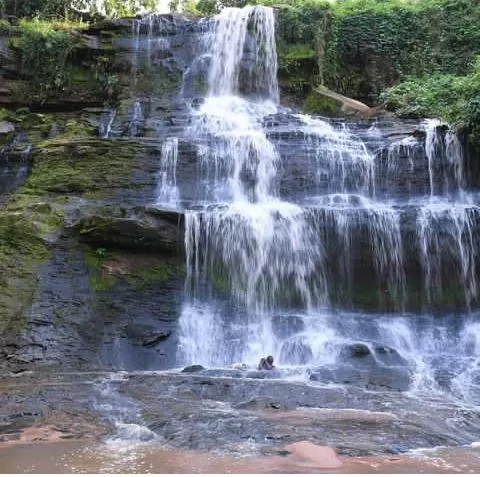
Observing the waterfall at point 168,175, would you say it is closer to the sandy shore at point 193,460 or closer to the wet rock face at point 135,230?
the wet rock face at point 135,230

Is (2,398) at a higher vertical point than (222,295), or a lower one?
lower

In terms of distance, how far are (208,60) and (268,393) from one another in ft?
45.1

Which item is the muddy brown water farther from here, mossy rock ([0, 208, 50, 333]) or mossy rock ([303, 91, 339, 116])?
mossy rock ([303, 91, 339, 116])

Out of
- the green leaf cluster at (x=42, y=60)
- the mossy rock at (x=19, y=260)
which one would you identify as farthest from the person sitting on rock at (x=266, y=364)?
the green leaf cluster at (x=42, y=60)

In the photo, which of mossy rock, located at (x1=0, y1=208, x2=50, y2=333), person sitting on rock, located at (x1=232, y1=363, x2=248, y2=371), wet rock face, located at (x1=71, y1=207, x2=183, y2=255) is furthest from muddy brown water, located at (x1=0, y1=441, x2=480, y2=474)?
wet rock face, located at (x1=71, y1=207, x2=183, y2=255)

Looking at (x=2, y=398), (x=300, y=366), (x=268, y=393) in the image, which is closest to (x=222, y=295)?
(x=300, y=366)

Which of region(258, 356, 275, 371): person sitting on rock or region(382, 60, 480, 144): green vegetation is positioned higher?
region(382, 60, 480, 144): green vegetation

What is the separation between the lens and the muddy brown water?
4.46m

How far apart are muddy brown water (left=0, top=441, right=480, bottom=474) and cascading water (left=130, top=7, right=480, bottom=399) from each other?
3635 millimetres

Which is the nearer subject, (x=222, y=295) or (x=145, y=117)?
(x=222, y=295)

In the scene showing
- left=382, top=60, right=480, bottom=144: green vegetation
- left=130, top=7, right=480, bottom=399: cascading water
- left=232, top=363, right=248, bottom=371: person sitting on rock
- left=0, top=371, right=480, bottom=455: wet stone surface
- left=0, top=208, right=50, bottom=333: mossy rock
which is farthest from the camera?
left=382, top=60, right=480, bottom=144: green vegetation

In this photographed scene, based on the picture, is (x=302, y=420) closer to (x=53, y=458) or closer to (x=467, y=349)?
(x=53, y=458)

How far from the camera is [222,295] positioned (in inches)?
450

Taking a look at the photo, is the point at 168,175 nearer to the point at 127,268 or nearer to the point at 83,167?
the point at 83,167
